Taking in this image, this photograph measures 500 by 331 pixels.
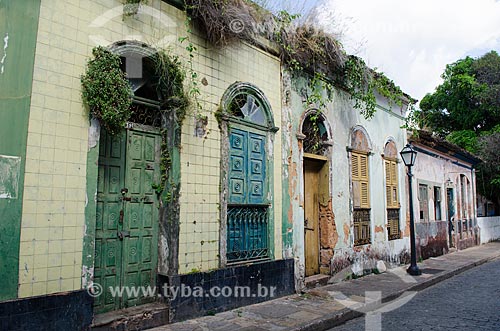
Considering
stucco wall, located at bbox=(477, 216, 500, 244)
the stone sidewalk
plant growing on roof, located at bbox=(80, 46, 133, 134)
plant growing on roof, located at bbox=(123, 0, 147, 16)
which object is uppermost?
plant growing on roof, located at bbox=(123, 0, 147, 16)

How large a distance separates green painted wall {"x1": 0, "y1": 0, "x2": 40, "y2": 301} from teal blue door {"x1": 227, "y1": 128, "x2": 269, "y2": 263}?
3094 mm

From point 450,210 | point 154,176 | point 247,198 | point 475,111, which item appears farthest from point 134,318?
point 475,111

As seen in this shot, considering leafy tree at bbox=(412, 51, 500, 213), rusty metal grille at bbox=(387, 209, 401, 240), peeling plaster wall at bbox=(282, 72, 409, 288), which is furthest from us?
leafy tree at bbox=(412, 51, 500, 213)

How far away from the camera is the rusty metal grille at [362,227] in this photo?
9391 mm

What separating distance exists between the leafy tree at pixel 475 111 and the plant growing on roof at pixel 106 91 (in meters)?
18.5

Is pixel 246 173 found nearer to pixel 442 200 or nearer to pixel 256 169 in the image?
pixel 256 169

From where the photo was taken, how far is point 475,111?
866 inches

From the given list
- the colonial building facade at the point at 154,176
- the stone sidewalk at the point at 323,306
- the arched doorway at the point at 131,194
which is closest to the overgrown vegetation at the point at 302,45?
the colonial building facade at the point at 154,176

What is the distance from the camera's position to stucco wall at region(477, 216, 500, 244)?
18.9m

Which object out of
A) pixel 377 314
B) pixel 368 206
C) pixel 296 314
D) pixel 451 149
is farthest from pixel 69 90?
pixel 451 149

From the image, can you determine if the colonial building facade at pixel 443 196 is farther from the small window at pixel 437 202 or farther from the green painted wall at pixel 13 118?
the green painted wall at pixel 13 118

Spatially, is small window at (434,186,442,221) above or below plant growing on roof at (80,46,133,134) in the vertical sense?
below

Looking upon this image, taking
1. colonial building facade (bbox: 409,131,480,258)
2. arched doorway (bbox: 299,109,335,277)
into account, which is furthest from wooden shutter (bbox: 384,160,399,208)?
arched doorway (bbox: 299,109,335,277)

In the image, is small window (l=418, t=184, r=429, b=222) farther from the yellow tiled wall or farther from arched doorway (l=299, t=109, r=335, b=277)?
the yellow tiled wall
